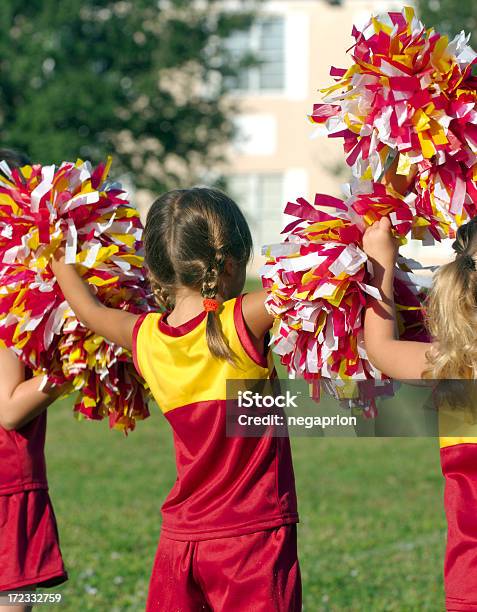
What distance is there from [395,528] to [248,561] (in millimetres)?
4404

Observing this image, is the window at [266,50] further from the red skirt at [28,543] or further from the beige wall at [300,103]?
the red skirt at [28,543]

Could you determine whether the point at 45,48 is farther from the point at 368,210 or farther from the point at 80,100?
the point at 368,210

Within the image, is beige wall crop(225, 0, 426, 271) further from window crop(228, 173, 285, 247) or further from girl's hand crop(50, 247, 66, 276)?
girl's hand crop(50, 247, 66, 276)

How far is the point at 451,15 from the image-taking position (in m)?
19.5

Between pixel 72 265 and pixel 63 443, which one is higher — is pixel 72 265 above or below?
below

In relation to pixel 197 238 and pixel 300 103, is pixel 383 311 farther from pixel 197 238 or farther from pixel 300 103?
pixel 300 103

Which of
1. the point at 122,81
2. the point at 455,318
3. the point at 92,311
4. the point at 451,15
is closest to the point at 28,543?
the point at 92,311

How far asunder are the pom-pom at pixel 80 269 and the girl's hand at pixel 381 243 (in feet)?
3.01

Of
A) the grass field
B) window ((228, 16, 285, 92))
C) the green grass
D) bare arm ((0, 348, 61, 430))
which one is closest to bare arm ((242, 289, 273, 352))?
the grass field

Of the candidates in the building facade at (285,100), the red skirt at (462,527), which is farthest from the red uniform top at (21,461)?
the building facade at (285,100)

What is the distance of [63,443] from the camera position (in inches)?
434

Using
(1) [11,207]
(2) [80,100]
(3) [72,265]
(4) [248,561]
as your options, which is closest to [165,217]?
(3) [72,265]

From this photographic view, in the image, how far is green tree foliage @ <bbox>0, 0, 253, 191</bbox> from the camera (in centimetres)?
1964

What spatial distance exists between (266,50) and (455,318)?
75.3 feet
